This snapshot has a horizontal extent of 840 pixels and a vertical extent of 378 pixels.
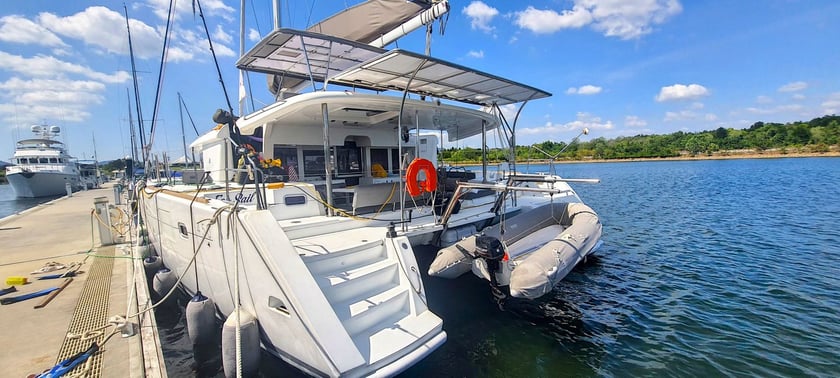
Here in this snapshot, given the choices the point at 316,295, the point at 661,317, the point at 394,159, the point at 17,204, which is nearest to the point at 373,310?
the point at 316,295

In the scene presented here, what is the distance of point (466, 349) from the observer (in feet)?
14.0

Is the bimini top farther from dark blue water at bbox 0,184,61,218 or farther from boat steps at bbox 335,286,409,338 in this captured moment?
dark blue water at bbox 0,184,61,218

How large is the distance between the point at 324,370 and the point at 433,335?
3.55 ft

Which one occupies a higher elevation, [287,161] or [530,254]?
[287,161]

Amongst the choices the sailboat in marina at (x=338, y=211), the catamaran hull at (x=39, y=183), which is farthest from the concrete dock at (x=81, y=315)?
the catamaran hull at (x=39, y=183)

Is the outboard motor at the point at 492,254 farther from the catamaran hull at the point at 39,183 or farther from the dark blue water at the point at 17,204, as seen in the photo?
the catamaran hull at the point at 39,183

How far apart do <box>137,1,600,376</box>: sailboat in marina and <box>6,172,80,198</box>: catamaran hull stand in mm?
37010

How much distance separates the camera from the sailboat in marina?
3.15 metres

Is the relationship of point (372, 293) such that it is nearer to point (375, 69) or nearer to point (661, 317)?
point (375, 69)

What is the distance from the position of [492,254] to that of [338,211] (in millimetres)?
2134

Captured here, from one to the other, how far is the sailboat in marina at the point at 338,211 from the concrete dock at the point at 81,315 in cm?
75

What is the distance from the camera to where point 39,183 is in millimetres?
32531

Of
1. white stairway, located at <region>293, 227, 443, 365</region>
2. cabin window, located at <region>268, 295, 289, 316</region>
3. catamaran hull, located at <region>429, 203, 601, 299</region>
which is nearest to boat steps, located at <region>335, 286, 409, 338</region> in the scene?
white stairway, located at <region>293, 227, 443, 365</region>

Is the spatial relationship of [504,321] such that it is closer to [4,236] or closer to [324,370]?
[324,370]
